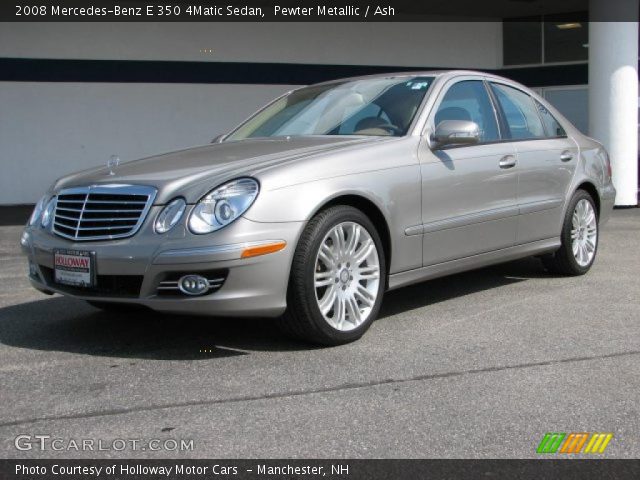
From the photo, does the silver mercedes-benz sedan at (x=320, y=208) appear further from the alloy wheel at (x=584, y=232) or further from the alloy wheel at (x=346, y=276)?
the alloy wheel at (x=584, y=232)

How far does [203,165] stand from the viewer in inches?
191

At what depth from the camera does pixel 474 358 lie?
4.55 metres

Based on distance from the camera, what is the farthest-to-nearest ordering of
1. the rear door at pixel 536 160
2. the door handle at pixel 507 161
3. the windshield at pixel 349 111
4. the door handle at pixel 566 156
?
the door handle at pixel 566 156 → the rear door at pixel 536 160 → the door handle at pixel 507 161 → the windshield at pixel 349 111

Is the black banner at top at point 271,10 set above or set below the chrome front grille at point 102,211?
above

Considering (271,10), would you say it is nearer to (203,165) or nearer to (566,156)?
(566,156)

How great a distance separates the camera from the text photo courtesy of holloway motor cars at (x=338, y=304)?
338 centimetres

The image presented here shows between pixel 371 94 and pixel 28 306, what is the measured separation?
2849 millimetres

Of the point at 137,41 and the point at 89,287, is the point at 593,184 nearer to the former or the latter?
the point at 89,287

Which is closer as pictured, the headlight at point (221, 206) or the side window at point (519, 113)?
the headlight at point (221, 206)

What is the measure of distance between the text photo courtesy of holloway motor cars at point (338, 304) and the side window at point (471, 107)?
0.06 feet

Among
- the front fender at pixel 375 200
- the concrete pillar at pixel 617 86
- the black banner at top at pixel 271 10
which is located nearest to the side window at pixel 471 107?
the front fender at pixel 375 200

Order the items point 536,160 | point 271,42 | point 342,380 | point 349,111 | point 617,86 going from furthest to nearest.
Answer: point 271,42 → point 617,86 → point 536,160 → point 349,111 → point 342,380

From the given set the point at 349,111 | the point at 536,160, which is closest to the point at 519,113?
the point at 536,160

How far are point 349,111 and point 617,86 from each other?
26.3 ft
